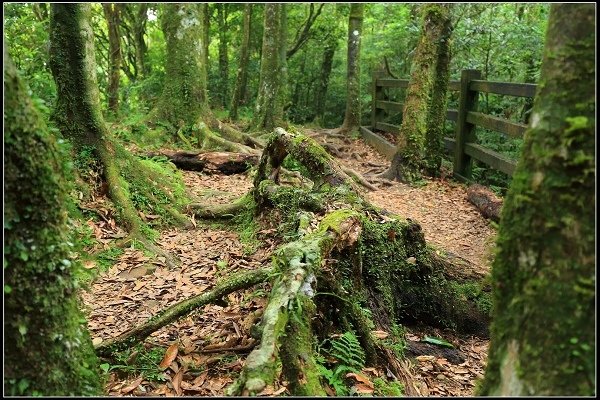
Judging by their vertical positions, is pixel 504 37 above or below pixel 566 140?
above

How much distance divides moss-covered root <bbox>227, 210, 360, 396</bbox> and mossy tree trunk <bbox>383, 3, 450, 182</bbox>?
6.04m

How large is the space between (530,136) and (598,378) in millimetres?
863

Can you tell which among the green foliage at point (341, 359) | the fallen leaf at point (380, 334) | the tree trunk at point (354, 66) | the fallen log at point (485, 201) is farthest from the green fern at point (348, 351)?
the tree trunk at point (354, 66)

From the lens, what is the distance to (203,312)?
384 cm

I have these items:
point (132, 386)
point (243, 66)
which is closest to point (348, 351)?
point (132, 386)

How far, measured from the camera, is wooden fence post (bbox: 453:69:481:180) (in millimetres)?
9539

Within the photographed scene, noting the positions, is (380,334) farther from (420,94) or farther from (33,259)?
(420,94)

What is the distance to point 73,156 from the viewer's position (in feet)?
17.9

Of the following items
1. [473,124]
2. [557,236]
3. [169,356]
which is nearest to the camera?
[557,236]

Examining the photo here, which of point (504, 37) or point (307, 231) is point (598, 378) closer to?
point (307, 231)

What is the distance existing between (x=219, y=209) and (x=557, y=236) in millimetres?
4901

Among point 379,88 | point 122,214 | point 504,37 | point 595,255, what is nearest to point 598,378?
point 595,255

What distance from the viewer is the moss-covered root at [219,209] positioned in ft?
20.5

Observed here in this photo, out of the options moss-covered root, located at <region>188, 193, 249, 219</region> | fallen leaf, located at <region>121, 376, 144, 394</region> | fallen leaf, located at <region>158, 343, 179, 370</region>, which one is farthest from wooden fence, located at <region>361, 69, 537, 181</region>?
fallen leaf, located at <region>121, 376, 144, 394</region>
